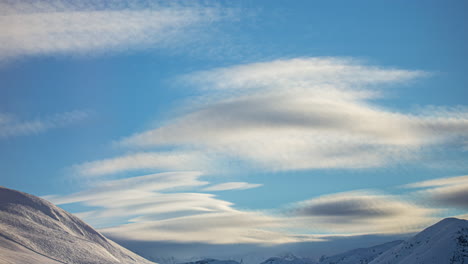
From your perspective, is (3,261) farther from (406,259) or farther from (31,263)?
(406,259)

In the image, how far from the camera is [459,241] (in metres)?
94.4

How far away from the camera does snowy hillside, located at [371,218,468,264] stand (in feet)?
300

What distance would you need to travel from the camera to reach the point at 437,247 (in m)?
95.8

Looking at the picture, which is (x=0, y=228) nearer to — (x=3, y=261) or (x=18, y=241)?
(x=18, y=241)

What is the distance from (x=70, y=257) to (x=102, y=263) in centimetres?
1337

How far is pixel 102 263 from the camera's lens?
7613 inches

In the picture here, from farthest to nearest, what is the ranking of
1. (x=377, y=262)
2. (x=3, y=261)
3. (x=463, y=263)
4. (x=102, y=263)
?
(x=102, y=263) < (x=3, y=261) < (x=377, y=262) < (x=463, y=263)

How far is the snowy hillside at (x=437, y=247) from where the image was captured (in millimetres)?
91375

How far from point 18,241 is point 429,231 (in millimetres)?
147513

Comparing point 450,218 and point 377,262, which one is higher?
point 450,218

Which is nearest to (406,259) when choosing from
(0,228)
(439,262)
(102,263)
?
(439,262)

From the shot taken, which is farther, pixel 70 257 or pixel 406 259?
pixel 70 257

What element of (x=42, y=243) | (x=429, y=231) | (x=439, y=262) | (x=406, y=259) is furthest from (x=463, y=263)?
(x=42, y=243)

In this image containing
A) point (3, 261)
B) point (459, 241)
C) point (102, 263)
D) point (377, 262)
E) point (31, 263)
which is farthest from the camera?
point (102, 263)
